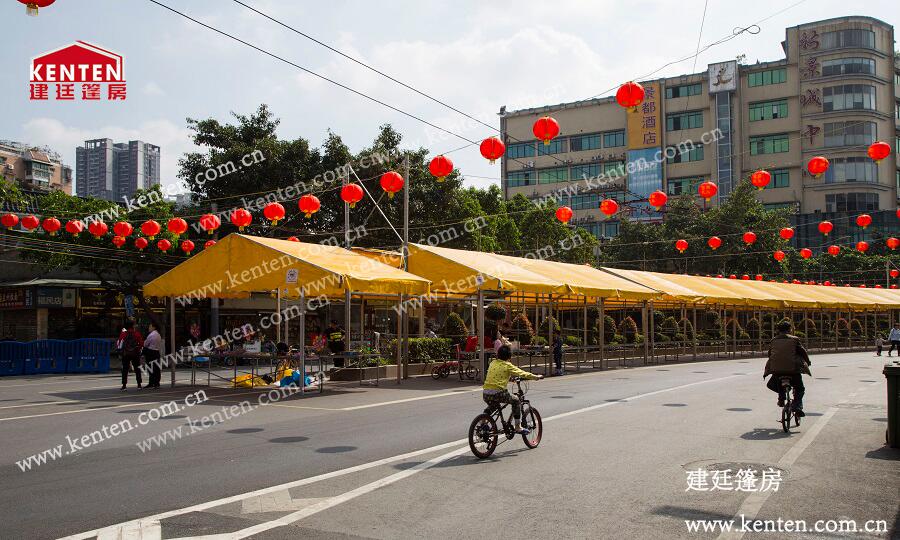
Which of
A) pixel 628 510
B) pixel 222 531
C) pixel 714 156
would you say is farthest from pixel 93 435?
pixel 714 156

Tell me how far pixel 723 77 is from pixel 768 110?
5.78 metres

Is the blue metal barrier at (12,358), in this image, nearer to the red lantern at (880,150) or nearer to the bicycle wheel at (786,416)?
the bicycle wheel at (786,416)

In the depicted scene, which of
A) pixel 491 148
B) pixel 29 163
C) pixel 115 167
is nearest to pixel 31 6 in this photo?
pixel 491 148

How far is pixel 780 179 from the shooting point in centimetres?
7906

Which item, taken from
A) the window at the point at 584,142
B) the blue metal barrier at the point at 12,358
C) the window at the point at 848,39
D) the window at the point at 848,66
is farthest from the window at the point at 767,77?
the blue metal barrier at the point at 12,358

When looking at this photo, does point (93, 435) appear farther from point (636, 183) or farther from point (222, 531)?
point (636, 183)

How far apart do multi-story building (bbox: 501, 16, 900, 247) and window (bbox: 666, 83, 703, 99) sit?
0.36 ft

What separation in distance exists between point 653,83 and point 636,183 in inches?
434

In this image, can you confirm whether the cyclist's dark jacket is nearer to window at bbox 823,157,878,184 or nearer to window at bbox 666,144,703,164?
window at bbox 823,157,878,184

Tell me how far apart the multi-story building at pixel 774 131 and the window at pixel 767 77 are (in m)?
0.10

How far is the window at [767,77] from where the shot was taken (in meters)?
78.6

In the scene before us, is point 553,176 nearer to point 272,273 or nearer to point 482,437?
point 272,273

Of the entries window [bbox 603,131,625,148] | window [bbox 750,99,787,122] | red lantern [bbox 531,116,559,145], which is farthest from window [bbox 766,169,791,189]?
red lantern [bbox 531,116,559,145]

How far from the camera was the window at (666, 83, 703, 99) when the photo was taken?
82438mm
